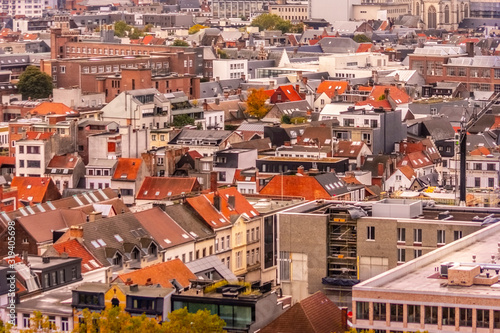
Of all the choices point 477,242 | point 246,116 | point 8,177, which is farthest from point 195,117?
point 477,242

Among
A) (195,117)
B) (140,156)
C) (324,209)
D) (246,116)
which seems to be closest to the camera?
(324,209)

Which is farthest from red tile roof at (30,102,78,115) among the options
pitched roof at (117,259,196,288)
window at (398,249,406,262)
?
window at (398,249,406,262)

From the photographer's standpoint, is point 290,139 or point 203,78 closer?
point 290,139

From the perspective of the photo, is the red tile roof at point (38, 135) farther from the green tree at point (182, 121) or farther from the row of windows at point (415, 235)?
the row of windows at point (415, 235)

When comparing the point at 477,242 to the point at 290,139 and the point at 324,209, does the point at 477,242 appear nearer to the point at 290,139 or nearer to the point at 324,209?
the point at 324,209

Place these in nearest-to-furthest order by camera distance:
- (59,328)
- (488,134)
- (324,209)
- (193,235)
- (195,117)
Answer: (59,328) → (324,209) → (193,235) → (488,134) → (195,117)

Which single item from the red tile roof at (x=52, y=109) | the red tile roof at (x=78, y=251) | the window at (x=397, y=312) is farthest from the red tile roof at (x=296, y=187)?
the window at (x=397, y=312)

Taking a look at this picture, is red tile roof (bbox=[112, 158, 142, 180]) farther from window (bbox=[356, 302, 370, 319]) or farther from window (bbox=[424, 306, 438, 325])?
window (bbox=[424, 306, 438, 325])
